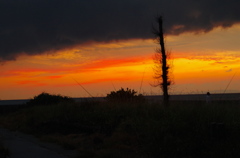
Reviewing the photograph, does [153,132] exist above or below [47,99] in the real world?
below

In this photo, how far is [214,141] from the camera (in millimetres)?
9805

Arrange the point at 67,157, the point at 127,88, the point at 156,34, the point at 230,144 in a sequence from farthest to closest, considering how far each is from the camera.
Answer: the point at 127,88 → the point at 156,34 → the point at 67,157 → the point at 230,144

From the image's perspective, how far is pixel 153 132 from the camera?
10.7 m

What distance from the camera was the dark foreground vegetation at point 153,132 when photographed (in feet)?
31.6

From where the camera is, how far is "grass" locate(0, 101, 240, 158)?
31.6 ft

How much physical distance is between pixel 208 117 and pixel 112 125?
446cm

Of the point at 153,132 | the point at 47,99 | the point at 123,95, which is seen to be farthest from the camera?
the point at 47,99

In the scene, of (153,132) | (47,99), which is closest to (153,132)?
(153,132)

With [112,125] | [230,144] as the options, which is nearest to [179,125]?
[230,144]

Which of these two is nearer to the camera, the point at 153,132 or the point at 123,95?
the point at 153,132

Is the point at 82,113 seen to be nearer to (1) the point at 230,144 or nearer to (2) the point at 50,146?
(2) the point at 50,146

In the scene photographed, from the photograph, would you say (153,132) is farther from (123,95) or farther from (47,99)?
(47,99)

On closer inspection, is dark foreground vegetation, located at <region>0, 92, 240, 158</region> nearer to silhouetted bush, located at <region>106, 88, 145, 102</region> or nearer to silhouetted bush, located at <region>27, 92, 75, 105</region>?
silhouetted bush, located at <region>106, 88, 145, 102</region>

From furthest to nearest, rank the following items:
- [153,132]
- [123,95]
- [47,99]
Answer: [47,99], [123,95], [153,132]
